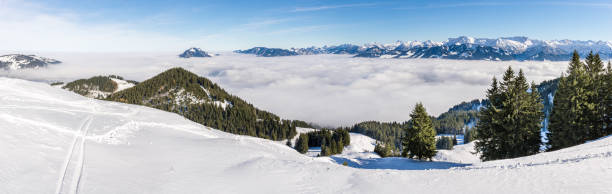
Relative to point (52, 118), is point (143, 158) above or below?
below

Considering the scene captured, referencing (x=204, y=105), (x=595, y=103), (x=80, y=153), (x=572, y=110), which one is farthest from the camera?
(x=204, y=105)

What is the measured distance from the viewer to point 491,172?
1303 cm

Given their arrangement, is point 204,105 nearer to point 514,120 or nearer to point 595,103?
point 514,120

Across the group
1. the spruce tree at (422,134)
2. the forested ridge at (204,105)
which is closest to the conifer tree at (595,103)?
the spruce tree at (422,134)

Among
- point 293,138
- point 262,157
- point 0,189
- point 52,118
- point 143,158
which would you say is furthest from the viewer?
point 293,138

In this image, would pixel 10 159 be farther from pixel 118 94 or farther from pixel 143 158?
pixel 118 94

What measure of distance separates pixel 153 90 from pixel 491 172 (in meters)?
164

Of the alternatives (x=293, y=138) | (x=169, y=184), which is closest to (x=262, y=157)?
(x=169, y=184)

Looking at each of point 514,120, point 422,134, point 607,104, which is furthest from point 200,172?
point 607,104

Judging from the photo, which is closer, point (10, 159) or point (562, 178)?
point (562, 178)

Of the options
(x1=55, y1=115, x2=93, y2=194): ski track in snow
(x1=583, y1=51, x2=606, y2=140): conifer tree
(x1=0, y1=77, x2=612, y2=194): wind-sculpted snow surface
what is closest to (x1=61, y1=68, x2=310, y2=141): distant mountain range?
(x1=55, y1=115, x2=93, y2=194): ski track in snow

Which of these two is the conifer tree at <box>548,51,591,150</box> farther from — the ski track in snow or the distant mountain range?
the distant mountain range

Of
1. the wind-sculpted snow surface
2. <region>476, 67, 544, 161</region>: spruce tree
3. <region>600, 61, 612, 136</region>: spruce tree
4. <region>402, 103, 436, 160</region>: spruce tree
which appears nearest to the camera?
the wind-sculpted snow surface

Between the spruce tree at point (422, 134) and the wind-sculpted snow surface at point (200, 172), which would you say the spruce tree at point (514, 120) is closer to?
the spruce tree at point (422, 134)
